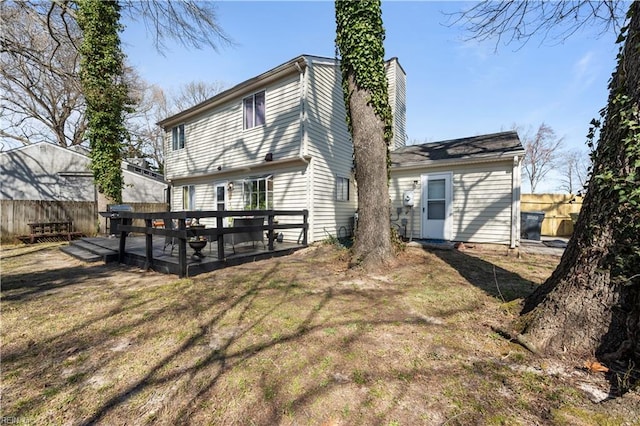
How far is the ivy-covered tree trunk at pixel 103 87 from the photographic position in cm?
924

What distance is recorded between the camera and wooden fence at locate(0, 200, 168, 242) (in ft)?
32.6

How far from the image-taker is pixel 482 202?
7.88 metres

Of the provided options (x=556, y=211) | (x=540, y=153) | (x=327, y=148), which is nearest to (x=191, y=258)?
(x=327, y=148)

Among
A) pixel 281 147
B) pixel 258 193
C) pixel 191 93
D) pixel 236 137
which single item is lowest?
pixel 258 193

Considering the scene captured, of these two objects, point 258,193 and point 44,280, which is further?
point 258,193

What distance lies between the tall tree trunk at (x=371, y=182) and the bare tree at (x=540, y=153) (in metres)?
30.0

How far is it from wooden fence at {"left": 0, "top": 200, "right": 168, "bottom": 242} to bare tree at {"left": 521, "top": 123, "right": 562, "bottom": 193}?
3569 cm

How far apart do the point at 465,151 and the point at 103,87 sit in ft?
41.7

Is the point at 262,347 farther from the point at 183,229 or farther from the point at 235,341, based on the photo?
the point at 183,229

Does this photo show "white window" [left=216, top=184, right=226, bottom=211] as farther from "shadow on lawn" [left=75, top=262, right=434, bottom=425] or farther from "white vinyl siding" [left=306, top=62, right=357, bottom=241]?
"shadow on lawn" [left=75, top=262, right=434, bottom=425]

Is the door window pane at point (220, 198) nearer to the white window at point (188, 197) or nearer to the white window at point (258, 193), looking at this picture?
the white window at point (258, 193)

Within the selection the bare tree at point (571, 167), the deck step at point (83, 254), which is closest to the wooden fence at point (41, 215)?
the deck step at point (83, 254)

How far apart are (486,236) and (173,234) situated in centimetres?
815

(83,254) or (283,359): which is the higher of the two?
(83,254)
